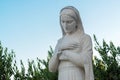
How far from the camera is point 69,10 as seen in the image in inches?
244

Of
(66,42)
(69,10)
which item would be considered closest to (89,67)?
(66,42)

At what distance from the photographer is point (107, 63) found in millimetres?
13836

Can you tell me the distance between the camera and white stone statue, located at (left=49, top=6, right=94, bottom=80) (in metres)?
5.80

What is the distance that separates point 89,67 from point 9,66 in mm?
10134

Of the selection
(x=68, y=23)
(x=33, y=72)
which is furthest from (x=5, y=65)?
(x=68, y=23)

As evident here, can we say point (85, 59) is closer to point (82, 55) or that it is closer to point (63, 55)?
A: point (82, 55)

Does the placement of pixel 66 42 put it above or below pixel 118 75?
above

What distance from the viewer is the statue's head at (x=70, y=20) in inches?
241

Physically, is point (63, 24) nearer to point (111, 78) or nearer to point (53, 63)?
point (53, 63)

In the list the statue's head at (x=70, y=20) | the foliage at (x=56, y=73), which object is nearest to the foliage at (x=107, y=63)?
the foliage at (x=56, y=73)

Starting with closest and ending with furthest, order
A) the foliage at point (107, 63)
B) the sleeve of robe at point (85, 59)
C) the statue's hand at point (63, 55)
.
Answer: the sleeve of robe at point (85, 59), the statue's hand at point (63, 55), the foliage at point (107, 63)

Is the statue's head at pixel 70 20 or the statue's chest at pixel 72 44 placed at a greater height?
the statue's head at pixel 70 20

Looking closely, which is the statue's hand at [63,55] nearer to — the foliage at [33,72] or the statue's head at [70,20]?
the statue's head at [70,20]

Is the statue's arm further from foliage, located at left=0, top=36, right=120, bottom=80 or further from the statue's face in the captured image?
foliage, located at left=0, top=36, right=120, bottom=80
